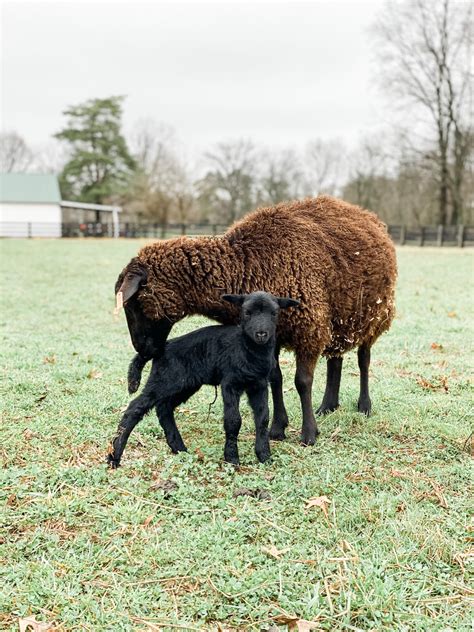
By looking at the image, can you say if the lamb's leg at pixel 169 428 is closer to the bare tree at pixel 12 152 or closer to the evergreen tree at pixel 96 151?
the evergreen tree at pixel 96 151

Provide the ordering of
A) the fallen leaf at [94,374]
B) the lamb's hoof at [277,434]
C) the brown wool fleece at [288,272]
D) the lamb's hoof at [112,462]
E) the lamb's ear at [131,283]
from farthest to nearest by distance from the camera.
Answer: the fallen leaf at [94,374]
the lamb's hoof at [277,434]
the brown wool fleece at [288,272]
the lamb's ear at [131,283]
the lamb's hoof at [112,462]

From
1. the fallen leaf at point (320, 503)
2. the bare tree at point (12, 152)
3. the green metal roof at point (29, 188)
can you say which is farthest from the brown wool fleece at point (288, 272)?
the bare tree at point (12, 152)

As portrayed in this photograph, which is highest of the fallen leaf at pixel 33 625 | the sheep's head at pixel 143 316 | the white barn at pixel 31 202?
the white barn at pixel 31 202

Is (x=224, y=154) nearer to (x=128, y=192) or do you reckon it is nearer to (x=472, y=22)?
(x=128, y=192)

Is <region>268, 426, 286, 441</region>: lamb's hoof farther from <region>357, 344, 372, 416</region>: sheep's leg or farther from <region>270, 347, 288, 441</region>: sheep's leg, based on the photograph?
<region>357, 344, 372, 416</region>: sheep's leg

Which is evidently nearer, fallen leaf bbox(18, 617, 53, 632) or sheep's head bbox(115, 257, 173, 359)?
fallen leaf bbox(18, 617, 53, 632)

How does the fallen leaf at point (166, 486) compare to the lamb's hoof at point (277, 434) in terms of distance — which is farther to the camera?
the lamb's hoof at point (277, 434)

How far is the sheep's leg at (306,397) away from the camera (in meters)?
5.25

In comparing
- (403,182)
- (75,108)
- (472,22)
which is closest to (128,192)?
(75,108)

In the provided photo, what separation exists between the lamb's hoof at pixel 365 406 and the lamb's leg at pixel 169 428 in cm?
206

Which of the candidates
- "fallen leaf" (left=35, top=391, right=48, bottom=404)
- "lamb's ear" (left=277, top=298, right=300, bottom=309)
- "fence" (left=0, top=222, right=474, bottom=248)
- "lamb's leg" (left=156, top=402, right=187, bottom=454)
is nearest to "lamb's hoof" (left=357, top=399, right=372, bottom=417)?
"lamb's ear" (left=277, top=298, right=300, bottom=309)

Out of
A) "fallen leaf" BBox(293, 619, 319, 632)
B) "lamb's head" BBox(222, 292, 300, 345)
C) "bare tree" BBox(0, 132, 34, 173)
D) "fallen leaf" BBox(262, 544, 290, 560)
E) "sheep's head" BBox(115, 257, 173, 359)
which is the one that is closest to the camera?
"fallen leaf" BBox(293, 619, 319, 632)

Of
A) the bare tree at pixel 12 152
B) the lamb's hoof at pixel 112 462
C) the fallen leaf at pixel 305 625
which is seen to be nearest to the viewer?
the fallen leaf at pixel 305 625

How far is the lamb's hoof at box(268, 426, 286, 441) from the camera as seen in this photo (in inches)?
212
